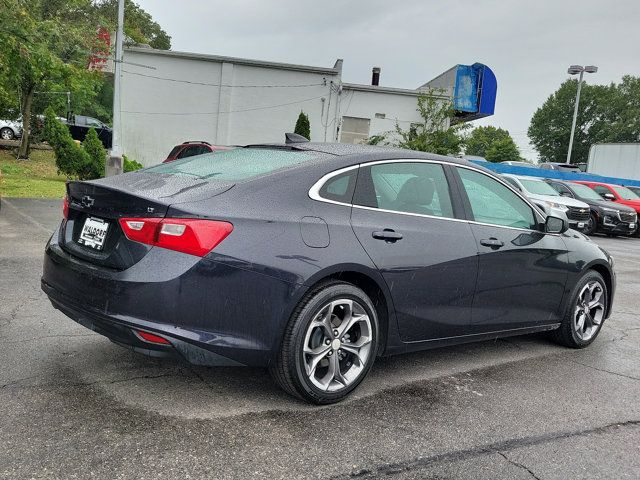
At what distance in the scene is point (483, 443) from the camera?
10.3ft

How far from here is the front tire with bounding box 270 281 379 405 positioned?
3.27 m

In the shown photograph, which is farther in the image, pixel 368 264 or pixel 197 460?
pixel 368 264

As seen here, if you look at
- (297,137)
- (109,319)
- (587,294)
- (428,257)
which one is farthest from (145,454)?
(587,294)

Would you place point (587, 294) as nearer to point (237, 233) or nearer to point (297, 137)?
point (297, 137)

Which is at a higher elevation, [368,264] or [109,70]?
[109,70]

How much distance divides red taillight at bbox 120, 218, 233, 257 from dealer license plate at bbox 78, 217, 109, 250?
34 centimetres

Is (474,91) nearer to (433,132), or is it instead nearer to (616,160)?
(433,132)

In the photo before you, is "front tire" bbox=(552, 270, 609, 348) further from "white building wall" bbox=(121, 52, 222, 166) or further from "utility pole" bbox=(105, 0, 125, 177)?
"white building wall" bbox=(121, 52, 222, 166)

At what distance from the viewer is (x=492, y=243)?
4.24 m

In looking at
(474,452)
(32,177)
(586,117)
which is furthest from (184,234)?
(586,117)

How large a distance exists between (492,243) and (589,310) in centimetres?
163

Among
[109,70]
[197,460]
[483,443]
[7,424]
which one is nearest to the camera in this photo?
[197,460]

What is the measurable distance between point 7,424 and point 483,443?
2.44m

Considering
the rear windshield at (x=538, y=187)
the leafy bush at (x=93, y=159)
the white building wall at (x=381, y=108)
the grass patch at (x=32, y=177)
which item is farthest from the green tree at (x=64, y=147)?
the white building wall at (x=381, y=108)
